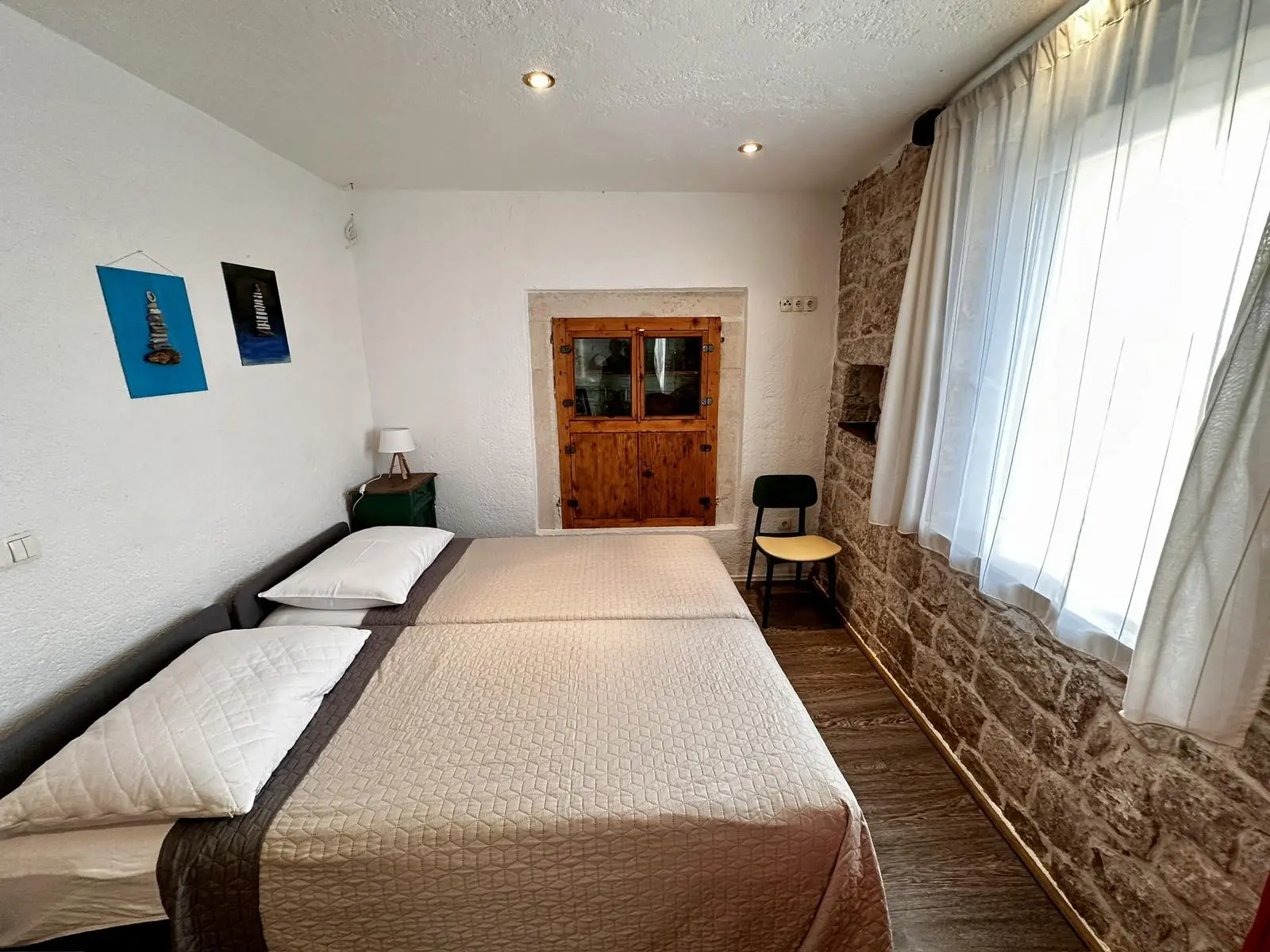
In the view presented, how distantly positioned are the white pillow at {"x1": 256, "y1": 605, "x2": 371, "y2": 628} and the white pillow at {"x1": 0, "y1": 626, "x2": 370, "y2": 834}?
44 cm

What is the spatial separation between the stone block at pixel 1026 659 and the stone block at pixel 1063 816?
0.72 feet

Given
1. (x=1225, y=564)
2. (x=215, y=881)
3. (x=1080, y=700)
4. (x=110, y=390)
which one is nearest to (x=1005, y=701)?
(x=1080, y=700)

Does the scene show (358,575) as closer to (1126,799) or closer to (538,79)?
(538,79)

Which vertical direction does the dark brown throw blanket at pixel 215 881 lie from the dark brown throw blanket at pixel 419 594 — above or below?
below

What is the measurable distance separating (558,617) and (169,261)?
6.05 feet

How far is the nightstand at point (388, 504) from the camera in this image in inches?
108

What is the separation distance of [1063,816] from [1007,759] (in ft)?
0.70

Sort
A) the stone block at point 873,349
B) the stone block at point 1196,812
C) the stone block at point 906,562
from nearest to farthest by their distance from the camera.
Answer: the stone block at point 1196,812 → the stone block at point 906,562 → the stone block at point 873,349

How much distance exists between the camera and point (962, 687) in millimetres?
1877

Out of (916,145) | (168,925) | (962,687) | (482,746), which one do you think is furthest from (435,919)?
(916,145)

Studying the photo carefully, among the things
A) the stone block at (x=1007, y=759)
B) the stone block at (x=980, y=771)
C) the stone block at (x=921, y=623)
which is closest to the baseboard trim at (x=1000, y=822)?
the stone block at (x=980, y=771)

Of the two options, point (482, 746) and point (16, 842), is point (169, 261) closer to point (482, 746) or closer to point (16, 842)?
point (16, 842)

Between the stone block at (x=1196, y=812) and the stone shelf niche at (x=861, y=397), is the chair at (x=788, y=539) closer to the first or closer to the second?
the stone shelf niche at (x=861, y=397)

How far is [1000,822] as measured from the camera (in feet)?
5.50
